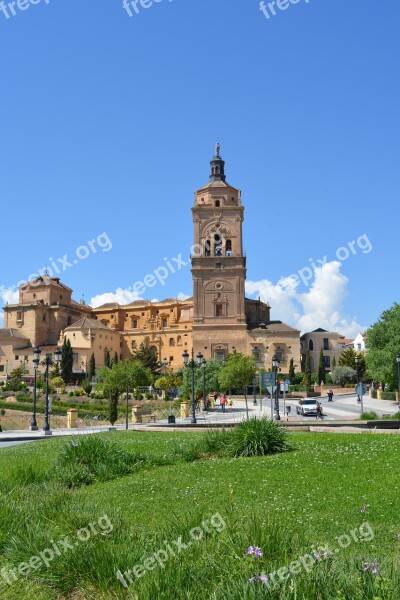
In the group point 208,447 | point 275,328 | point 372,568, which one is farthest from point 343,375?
point 372,568

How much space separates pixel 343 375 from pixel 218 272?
60.1 feet

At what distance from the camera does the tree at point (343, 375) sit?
219 feet

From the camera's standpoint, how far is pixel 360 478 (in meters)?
8.05

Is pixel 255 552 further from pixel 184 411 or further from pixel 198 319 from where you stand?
pixel 198 319

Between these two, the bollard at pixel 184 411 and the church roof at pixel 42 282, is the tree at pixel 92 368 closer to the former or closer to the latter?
the church roof at pixel 42 282

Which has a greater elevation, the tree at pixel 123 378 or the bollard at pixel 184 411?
the tree at pixel 123 378

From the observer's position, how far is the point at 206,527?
5.62m

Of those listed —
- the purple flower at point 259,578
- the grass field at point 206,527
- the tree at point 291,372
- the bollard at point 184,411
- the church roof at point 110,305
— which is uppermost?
the church roof at point 110,305

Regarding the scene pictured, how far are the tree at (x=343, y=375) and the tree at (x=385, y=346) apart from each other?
2284 centimetres

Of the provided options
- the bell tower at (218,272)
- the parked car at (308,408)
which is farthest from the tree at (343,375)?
the parked car at (308,408)

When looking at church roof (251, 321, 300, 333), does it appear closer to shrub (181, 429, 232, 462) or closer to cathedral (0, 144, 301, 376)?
cathedral (0, 144, 301, 376)

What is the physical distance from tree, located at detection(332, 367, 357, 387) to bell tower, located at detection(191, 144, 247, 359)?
10.4m

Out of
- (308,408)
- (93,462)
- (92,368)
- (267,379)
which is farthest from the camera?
(92,368)

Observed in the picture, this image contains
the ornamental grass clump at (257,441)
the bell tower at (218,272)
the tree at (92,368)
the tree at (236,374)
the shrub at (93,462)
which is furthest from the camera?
the tree at (92,368)
